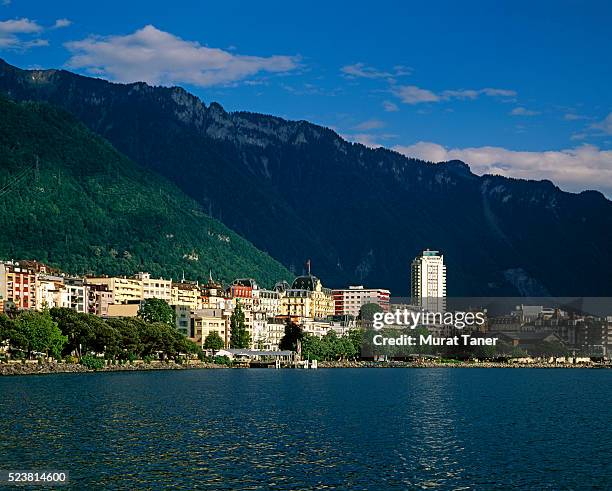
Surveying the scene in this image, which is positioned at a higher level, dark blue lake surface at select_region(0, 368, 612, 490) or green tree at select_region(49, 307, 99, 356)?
green tree at select_region(49, 307, 99, 356)

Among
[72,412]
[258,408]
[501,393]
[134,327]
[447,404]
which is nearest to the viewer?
[72,412]

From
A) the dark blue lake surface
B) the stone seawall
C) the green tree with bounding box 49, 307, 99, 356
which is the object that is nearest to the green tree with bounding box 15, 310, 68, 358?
the stone seawall

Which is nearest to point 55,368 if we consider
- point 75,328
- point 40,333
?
point 40,333

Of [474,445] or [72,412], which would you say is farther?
[72,412]

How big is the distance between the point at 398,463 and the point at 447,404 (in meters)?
49.6

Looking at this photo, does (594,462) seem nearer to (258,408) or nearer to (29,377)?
(258,408)

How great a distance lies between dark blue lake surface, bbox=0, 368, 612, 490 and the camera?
57.9 meters

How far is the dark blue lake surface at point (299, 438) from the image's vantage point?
5794cm

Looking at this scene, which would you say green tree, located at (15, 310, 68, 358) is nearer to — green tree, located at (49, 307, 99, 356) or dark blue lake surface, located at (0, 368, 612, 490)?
green tree, located at (49, 307, 99, 356)

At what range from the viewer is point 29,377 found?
142 metres

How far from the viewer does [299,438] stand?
74.9m

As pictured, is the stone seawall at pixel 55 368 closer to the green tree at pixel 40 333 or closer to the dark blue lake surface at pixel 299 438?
the green tree at pixel 40 333

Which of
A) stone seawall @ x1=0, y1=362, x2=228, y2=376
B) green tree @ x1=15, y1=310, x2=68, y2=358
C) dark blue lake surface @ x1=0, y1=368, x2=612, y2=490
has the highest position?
green tree @ x1=15, y1=310, x2=68, y2=358

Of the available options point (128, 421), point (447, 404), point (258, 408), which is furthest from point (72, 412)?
point (447, 404)
